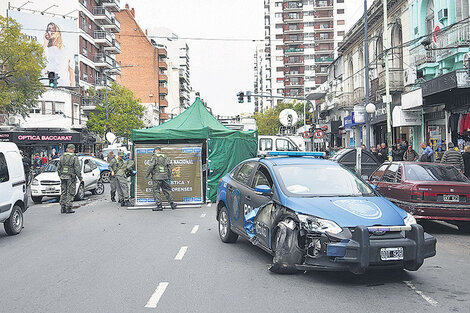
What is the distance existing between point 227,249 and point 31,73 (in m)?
21.5

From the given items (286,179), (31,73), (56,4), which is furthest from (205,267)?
(56,4)

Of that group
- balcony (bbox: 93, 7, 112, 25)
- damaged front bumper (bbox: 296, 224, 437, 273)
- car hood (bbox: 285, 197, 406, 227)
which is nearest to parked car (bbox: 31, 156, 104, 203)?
car hood (bbox: 285, 197, 406, 227)

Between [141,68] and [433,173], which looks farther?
[141,68]

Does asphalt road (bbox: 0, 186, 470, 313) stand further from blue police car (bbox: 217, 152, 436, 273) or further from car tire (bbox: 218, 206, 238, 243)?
blue police car (bbox: 217, 152, 436, 273)

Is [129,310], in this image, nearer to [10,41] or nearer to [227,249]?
[227,249]

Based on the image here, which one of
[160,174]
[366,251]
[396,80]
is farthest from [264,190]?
[396,80]

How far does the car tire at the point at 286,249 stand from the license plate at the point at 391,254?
3.24 feet

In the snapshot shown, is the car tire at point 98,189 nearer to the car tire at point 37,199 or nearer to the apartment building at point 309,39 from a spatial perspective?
the car tire at point 37,199

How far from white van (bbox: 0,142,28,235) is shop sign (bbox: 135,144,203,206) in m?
Answer: 5.11

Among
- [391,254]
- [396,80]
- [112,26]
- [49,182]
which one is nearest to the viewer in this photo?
[391,254]

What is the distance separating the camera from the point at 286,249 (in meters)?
6.32

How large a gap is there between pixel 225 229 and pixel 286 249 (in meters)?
3.01

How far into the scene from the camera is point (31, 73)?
26.3m

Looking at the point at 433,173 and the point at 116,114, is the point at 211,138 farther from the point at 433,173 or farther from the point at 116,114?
the point at 116,114
